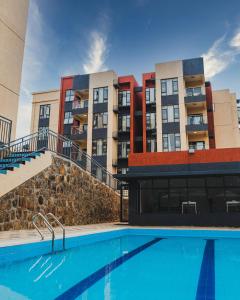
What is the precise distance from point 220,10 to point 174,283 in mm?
17225

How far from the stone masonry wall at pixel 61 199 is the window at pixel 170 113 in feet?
48.2

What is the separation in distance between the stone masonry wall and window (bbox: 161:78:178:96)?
16.9 m

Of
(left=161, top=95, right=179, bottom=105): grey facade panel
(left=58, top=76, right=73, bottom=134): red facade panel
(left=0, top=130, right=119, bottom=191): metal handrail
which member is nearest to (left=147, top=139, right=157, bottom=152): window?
(left=161, top=95, right=179, bottom=105): grey facade panel

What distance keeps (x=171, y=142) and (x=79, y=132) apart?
11.5m

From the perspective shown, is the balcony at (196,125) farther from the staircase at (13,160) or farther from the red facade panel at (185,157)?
the staircase at (13,160)

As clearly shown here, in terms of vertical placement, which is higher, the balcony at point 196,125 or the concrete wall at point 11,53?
the balcony at point 196,125

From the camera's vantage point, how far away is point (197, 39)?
757 inches

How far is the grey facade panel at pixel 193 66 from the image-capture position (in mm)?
33281

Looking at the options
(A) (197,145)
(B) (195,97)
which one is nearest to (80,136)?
(A) (197,145)

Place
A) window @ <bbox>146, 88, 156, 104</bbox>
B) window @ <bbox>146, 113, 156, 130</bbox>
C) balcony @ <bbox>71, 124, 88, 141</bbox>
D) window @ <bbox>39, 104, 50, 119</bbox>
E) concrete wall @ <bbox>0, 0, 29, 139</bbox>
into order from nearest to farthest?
concrete wall @ <bbox>0, 0, 29, 139</bbox> → window @ <bbox>146, 113, 156, 130</bbox> → window @ <bbox>146, 88, 156, 104</bbox> → balcony @ <bbox>71, 124, 88, 141</bbox> → window @ <bbox>39, 104, 50, 119</bbox>

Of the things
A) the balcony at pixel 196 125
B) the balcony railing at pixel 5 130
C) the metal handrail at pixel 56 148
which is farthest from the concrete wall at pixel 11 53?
the balcony at pixel 196 125

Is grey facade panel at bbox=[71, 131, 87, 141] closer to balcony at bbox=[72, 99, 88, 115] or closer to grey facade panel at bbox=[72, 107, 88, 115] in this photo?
grey facade panel at bbox=[72, 107, 88, 115]

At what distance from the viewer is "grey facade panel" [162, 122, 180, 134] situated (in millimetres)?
32688

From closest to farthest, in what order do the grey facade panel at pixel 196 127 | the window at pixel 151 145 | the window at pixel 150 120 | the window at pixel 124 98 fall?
the grey facade panel at pixel 196 127
the window at pixel 151 145
the window at pixel 150 120
the window at pixel 124 98
